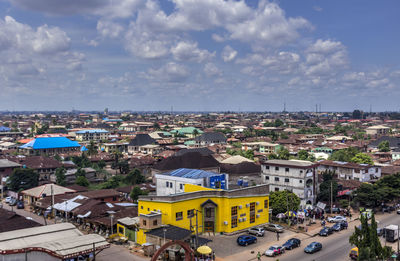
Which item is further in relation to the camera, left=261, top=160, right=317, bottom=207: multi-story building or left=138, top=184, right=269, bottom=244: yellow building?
left=261, top=160, right=317, bottom=207: multi-story building

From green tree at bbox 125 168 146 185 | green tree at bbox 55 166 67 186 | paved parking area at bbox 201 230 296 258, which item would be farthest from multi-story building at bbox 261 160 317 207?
green tree at bbox 55 166 67 186

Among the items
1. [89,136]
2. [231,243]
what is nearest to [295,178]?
[231,243]

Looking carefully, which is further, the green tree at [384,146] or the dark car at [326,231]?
the green tree at [384,146]

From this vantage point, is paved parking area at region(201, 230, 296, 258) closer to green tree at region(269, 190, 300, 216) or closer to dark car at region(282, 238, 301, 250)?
dark car at region(282, 238, 301, 250)

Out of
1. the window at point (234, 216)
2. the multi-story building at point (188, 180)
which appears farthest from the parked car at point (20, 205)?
the window at point (234, 216)

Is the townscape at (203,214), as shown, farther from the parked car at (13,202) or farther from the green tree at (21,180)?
the parked car at (13,202)

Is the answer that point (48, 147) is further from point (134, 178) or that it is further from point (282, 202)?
point (282, 202)
